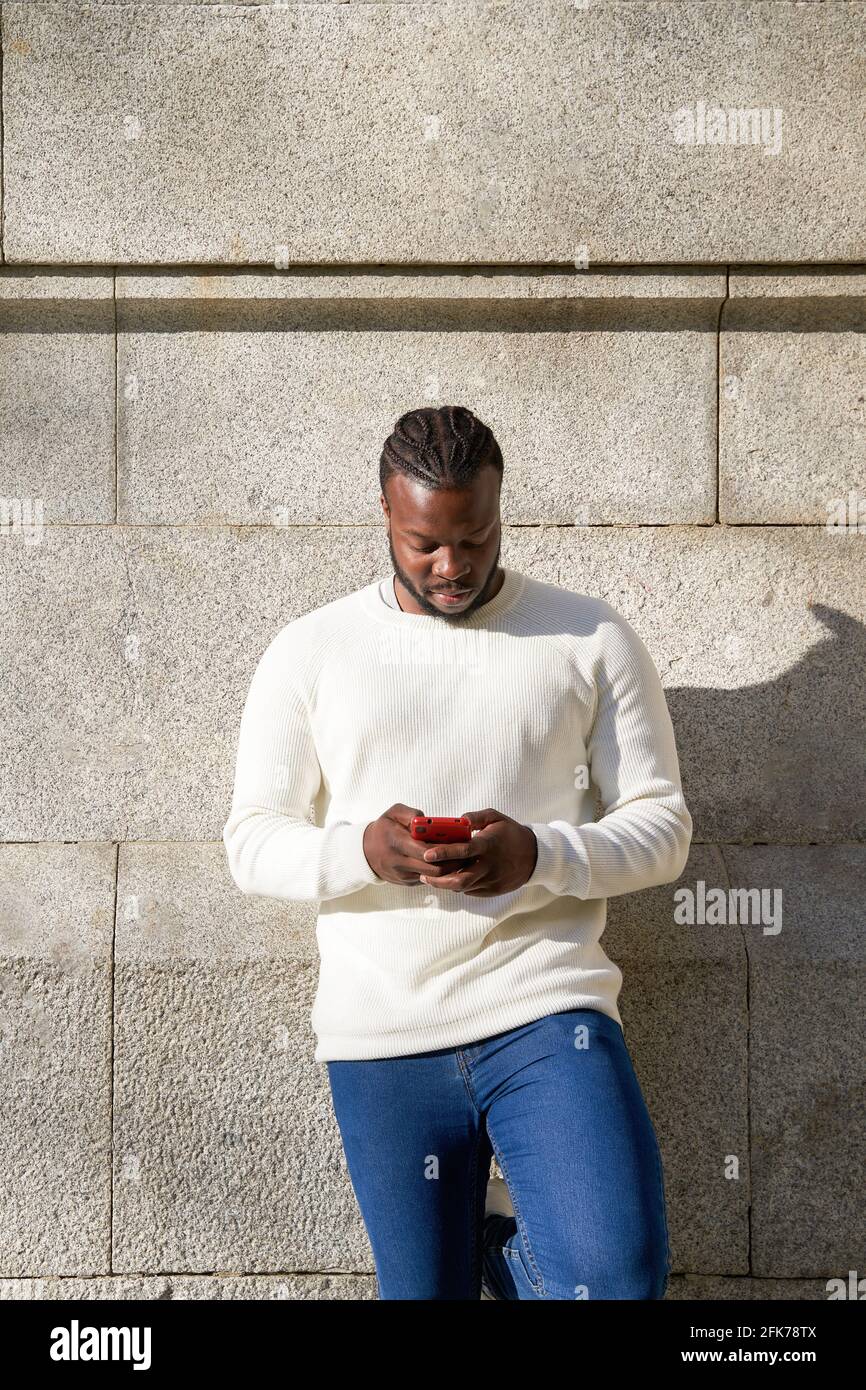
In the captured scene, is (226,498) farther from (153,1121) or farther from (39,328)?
(153,1121)

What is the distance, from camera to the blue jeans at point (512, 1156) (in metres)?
2.99

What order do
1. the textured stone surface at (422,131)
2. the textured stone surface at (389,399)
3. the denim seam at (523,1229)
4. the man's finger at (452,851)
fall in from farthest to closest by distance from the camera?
the textured stone surface at (389,399)
the textured stone surface at (422,131)
the denim seam at (523,1229)
the man's finger at (452,851)

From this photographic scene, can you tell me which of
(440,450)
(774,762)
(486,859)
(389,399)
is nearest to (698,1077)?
(774,762)

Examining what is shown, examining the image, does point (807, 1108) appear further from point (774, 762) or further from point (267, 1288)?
point (267, 1288)

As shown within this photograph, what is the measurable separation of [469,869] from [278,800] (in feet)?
2.12

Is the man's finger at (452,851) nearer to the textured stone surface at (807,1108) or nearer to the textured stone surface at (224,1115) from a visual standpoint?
the textured stone surface at (224,1115)

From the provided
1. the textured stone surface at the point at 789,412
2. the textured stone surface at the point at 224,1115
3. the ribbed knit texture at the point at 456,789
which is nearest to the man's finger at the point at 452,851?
the ribbed knit texture at the point at 456,789

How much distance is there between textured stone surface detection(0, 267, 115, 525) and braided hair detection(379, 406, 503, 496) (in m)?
1.66

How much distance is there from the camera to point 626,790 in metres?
3.38

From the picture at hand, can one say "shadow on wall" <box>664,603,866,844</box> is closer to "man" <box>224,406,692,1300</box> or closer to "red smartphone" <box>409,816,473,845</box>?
"man" <box>224,406,692,1300</box>

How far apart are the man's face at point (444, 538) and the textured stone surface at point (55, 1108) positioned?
164 cm

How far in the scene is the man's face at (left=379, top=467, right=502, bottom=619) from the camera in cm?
324

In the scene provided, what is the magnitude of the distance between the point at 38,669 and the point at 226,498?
33.8 inches

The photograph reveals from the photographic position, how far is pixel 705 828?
4.61 m
